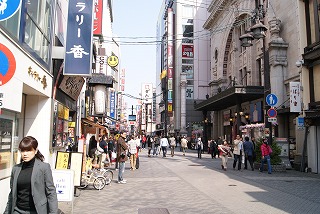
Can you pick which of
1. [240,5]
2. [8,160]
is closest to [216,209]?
[8,160]

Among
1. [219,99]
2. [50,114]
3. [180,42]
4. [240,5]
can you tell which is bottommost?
[50,114]

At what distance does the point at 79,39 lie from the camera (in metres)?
11.3

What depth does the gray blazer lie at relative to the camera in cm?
366

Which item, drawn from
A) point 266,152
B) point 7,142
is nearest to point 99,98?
point 266,152

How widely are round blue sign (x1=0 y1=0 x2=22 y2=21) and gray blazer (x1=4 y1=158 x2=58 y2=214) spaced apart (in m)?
1.92

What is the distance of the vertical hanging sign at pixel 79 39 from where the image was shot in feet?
36.2

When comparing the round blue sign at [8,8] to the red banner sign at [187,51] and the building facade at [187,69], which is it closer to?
the building facade at [187,69]

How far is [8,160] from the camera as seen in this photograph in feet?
24.7

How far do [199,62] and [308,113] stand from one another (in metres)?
48.5

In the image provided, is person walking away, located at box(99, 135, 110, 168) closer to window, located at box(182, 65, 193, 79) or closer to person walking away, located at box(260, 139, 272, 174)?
person walking away, located at box(260, 139, 272, 174)

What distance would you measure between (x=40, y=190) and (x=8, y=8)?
7.91 ft

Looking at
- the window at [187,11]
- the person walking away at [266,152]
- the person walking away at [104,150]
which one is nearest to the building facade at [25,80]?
the person walking away at [104,150]

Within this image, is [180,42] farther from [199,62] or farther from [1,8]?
[1,8]

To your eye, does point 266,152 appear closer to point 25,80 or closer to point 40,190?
point 25,80
